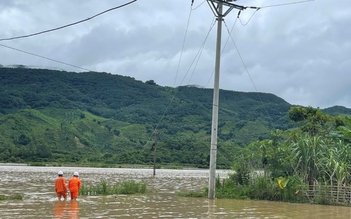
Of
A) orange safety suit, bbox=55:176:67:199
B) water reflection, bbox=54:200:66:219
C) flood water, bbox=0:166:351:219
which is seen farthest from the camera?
orange safety suit, bbox=55:176:67:199

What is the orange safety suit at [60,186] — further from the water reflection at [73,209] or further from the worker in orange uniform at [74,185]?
the water reflection at [73,209]

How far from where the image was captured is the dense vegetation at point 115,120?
95.2 meters

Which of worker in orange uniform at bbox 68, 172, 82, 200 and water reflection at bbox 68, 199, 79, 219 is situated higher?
worker in orange uniform at bbox 68, 172, 82, 200

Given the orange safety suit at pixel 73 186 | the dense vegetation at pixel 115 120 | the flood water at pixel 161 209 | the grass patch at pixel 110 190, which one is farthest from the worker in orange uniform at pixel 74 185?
the dense vegetation at pixel 115 120

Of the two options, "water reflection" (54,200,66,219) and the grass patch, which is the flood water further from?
the grass patch

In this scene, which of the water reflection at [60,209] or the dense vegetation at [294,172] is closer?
the water reflection at [60,209]

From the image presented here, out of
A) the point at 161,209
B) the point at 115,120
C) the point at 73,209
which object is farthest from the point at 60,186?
the point at 115,120

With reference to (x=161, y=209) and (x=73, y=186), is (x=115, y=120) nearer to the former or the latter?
(x=73, y=186)

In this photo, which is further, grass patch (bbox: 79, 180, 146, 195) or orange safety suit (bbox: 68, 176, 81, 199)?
grass patch (bbox: 79, 180, 146, 195)

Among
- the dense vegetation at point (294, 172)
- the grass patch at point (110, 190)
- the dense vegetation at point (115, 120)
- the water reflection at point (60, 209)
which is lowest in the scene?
the water reflection at point (60, 209)

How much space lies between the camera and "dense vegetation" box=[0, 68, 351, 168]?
95.2m

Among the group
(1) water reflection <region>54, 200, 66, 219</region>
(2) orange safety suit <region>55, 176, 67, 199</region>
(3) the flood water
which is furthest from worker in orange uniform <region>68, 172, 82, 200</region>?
(1) water reflection <region>54, 200, 66, 219</region>

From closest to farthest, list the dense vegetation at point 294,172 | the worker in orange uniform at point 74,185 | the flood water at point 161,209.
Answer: the flood water at point 161,209 < the worker in orange uniform at point 74,185 < the dense vegetation at point 294,172

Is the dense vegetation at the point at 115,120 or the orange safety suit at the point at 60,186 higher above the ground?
the dense vegetation at the point at 115,120
